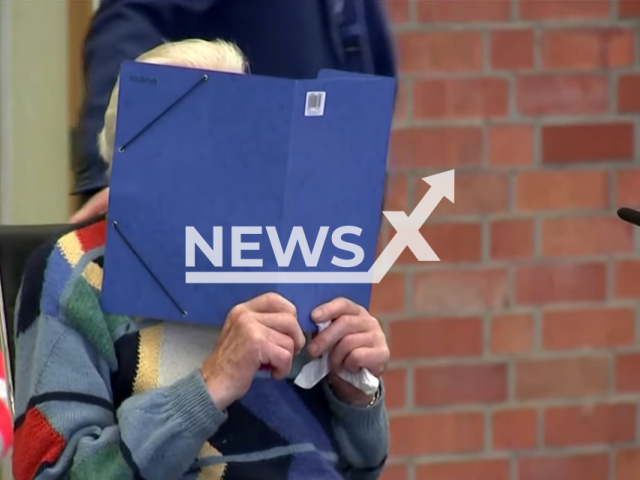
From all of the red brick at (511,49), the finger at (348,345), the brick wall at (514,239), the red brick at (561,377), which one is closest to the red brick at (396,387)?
the brick wall at (514,239)

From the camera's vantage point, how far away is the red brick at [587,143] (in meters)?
1.88

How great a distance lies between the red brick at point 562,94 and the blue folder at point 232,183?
36.4 inches

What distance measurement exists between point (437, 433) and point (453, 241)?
1.12 feet

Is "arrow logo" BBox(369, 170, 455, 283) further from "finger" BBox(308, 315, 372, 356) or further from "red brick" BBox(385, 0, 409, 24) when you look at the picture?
"finger" BBox(308, 315, 372, 356)

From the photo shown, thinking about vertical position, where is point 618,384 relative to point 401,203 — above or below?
below

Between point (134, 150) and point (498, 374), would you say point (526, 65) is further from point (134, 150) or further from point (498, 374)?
point (134, 150)

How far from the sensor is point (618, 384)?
1.96 meters

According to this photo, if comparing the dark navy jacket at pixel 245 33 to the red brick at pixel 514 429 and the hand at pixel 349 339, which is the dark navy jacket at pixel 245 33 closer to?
the hand at pixel 349 339

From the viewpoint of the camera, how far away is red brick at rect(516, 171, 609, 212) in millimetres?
1884

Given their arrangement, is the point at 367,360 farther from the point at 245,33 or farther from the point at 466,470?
the point at 466,470

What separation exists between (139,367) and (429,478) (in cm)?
99

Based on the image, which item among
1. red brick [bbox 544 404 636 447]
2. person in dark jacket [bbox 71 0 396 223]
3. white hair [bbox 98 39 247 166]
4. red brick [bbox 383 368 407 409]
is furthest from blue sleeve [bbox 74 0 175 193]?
red brick [bbox 544 404 636 447]

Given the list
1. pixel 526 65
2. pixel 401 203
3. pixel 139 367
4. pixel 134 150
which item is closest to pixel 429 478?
pixel 401 203

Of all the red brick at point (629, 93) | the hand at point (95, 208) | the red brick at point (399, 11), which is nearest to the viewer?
the hand at point (95, 208)
